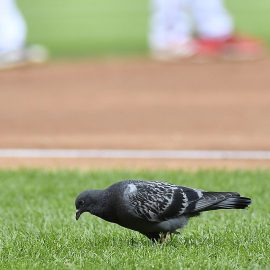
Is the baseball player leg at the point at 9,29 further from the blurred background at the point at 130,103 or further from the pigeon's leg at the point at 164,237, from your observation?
the pigeon's leg at the point at 164,237

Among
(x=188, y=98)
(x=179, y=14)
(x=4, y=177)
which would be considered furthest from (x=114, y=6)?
(x=4, y=177)

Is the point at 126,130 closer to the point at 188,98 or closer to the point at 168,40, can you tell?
the point at 188,98

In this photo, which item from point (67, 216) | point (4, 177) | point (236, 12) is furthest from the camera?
point (236, 12)

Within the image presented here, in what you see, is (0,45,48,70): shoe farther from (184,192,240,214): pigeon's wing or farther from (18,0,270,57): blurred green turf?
(184,192,240,214): pigeon's wing

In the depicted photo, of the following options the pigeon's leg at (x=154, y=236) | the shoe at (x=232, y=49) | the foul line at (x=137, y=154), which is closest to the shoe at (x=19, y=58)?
the shoe at (x=232, y=49)

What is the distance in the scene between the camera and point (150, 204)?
6.95 meters

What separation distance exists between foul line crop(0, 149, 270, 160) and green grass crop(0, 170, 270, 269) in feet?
5.33

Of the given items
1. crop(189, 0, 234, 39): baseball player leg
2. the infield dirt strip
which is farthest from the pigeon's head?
crop(189, 0, 234, 39): baseball player leg

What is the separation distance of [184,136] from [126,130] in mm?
880

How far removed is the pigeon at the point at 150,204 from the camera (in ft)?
22.7

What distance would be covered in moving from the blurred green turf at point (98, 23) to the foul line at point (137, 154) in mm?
6436

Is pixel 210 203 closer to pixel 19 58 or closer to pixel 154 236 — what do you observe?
pixel 154 236

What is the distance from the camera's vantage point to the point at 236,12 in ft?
82.8

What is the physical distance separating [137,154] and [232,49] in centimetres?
630
